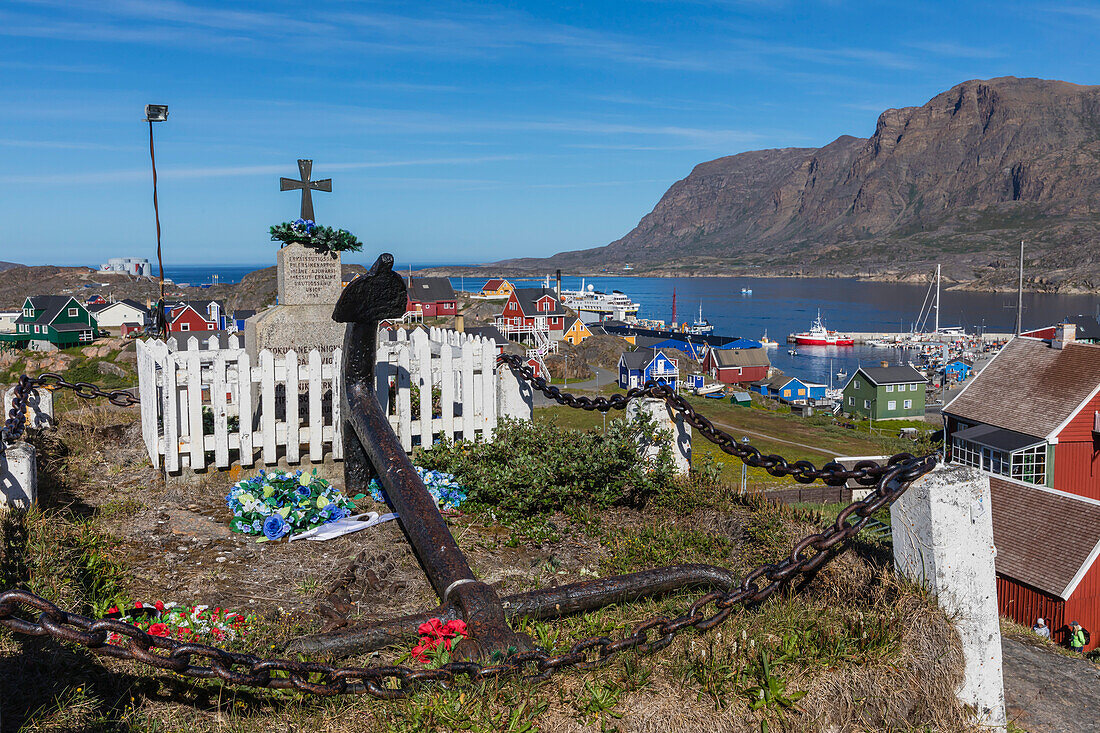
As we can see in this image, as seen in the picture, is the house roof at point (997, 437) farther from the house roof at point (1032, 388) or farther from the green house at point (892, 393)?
the green house at point (892, 393)

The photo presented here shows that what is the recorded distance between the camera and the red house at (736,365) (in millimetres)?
68688

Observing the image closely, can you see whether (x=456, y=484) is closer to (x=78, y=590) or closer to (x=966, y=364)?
(x=78, y=590)

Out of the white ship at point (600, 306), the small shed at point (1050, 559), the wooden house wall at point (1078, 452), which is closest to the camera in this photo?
the small shed at point (1050, 559)

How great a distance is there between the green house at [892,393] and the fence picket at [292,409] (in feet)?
167

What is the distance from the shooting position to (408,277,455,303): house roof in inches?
3035

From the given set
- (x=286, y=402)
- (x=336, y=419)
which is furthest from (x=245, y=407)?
(x=336, y=419)

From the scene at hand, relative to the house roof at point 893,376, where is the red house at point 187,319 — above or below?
above

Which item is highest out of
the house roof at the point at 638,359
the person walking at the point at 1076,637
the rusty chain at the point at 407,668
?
the rusty chain at the point at 407,668

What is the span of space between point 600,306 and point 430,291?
82650 millimetres

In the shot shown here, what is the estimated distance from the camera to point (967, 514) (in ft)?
10.0

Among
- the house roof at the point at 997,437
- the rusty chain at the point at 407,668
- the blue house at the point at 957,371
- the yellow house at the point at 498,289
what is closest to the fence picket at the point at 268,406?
the rusty chain at the point at 407,668

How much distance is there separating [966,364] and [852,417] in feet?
108

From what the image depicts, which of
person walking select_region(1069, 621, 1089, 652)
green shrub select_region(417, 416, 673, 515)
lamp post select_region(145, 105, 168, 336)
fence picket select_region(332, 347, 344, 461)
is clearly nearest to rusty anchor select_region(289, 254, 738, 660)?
green shrub select_region(417, 416, 673, 515)

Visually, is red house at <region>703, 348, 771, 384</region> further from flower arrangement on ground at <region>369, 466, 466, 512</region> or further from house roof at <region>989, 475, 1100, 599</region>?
flower arrangement on ground at <region>369, 466, 466, 512</region>
